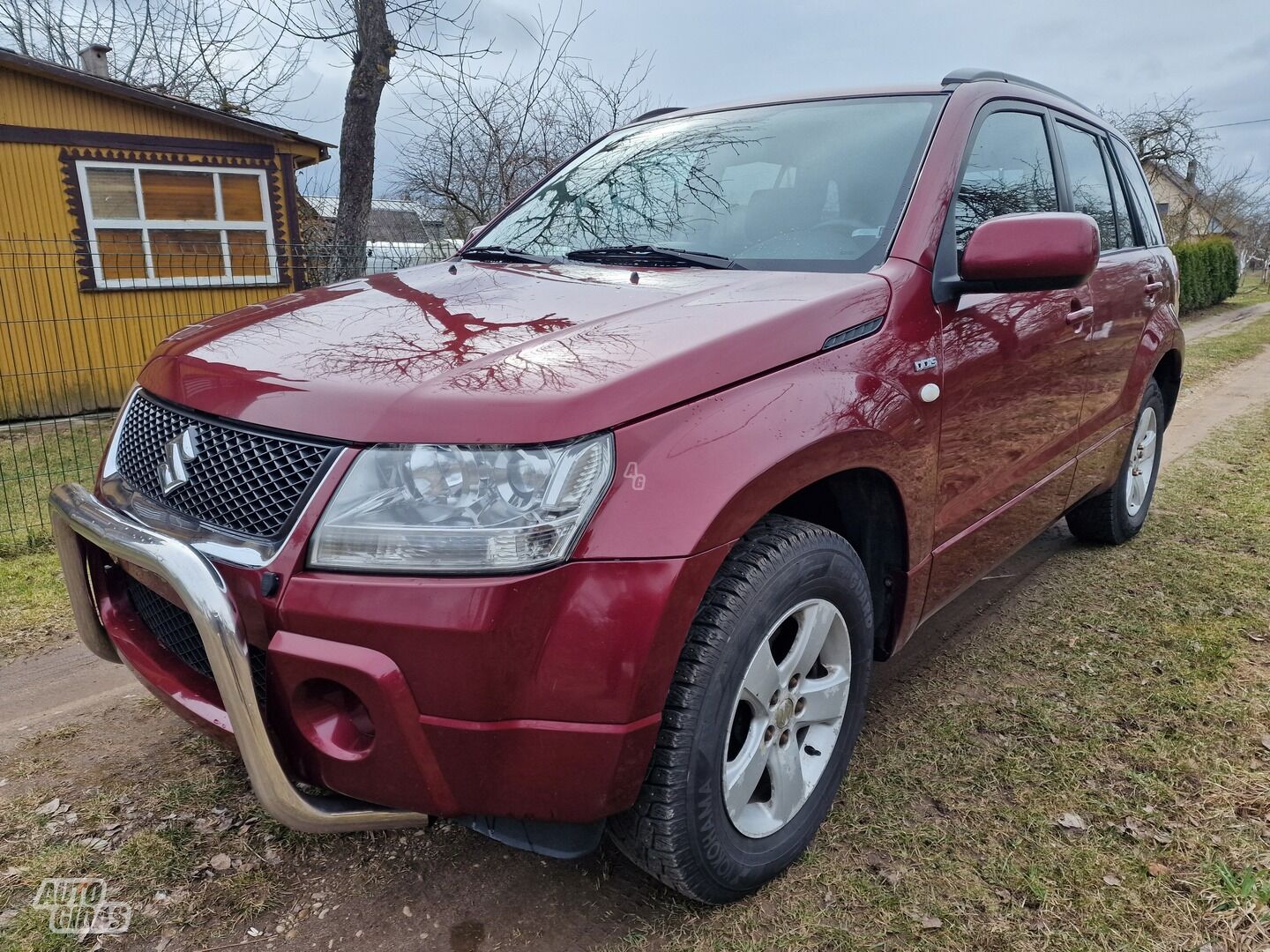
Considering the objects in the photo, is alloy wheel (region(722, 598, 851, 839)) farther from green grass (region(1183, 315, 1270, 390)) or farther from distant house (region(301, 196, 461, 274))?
distant house (region(301, 196, 461, 274))

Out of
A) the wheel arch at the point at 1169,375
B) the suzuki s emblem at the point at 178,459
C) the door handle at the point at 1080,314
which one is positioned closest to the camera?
the suzuki s emblem at the point at 178,459

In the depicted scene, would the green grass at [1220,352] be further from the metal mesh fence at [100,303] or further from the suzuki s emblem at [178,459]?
the suzuki s emblem at [178,459]

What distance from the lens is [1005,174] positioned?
2.91 meters

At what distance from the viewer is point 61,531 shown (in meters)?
2.05

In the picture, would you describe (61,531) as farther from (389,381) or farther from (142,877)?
A: (389,381)

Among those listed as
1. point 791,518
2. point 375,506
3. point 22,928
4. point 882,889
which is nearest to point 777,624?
point 791,518

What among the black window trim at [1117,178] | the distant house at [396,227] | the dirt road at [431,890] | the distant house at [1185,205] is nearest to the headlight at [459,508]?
the dirt road at [431,890]

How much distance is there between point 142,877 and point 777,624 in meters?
1.63

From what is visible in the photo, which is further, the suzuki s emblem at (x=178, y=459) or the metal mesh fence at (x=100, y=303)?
the metal mesh fence at (x=100, y=303)

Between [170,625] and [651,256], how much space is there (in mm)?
1557

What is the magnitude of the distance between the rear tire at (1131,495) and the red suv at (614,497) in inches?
64.8

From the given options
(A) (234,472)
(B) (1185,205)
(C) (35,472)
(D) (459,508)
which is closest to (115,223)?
(C) (35,472)

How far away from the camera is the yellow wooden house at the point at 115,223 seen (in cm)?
Result: 902

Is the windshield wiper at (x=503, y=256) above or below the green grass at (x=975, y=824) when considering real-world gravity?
above
